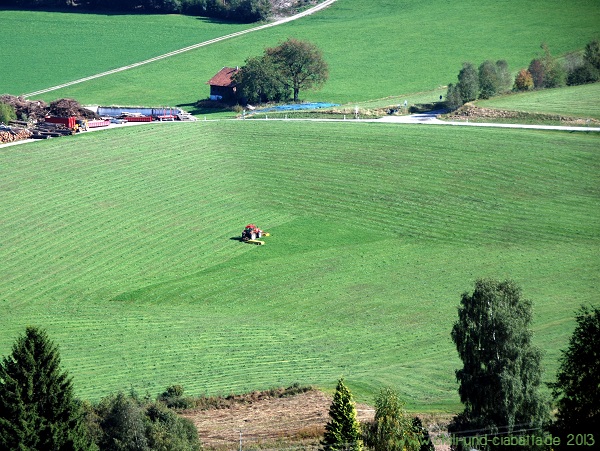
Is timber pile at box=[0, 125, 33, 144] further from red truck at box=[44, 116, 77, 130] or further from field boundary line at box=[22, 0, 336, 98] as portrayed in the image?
field boundary line at box=[22, 0, 336, 98]

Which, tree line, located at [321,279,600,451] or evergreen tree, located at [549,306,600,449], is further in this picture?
tree line, located at [321,279,600,451]

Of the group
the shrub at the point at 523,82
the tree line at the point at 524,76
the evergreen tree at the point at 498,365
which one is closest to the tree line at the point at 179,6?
the tree line at the point at 524,76

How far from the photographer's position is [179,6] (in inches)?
5891

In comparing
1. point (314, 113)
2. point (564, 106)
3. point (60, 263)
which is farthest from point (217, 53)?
point (60, 263)

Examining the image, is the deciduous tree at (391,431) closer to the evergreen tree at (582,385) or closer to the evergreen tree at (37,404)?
the evergreen tree at (582,385)

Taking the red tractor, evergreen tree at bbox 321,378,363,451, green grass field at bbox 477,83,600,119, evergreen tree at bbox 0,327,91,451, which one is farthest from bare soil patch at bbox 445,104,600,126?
evergreen tree at bbox 0,327,91,451

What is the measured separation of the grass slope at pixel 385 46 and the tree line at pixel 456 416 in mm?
73466

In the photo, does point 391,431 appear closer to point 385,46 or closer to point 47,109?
point 47,109

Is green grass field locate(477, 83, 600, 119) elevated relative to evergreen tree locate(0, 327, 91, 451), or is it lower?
elevated

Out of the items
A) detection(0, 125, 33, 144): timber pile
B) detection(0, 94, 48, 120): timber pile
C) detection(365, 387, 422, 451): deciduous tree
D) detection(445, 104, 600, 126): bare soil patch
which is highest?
detection(0, 94, 48, 120): timber pile

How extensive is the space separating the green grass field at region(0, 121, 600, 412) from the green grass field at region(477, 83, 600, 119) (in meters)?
7.19

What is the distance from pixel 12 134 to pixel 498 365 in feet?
199

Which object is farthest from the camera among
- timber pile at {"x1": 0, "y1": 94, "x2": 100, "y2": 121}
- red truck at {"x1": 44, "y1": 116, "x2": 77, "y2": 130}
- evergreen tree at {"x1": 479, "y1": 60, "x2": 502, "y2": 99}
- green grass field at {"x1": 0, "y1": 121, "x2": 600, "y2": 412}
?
evergreen tree at {"x1": 479, "y1": 60, "x2": 502, "y2": 99}

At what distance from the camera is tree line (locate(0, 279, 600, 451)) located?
33156 millimetres
